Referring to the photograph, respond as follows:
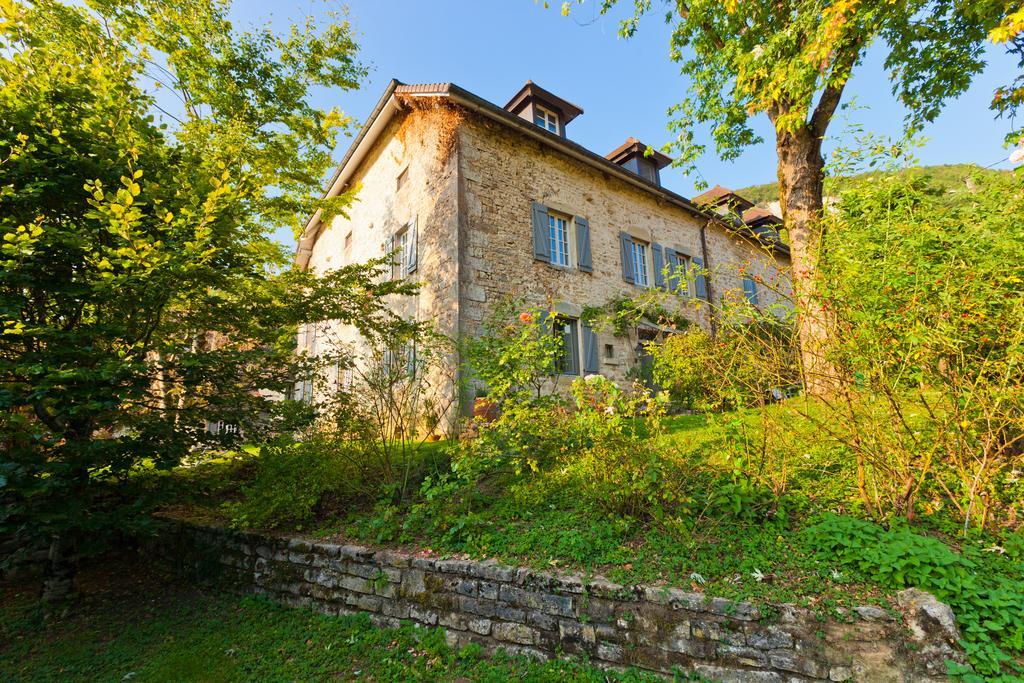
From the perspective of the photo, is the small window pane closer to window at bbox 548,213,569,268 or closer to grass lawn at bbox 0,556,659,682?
window at bbox 548,213,569,268

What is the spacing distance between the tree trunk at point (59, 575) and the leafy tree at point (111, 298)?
16mm

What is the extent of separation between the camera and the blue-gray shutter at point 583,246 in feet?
32.9

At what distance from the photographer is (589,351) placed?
9430mm

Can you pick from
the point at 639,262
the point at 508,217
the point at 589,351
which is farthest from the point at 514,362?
the point at 639,262

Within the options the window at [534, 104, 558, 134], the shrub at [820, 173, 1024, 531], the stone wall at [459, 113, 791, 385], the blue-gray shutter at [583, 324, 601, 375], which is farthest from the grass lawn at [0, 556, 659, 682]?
the window at [534, 104, 558, 134]

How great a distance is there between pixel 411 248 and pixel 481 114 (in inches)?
122

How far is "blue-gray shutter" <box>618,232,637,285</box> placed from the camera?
10.9m

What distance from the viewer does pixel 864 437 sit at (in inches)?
116

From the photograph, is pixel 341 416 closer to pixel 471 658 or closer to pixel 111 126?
pixel 471 658

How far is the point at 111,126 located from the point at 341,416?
358 centimetres

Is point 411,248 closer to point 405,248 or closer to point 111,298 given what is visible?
point 405,248

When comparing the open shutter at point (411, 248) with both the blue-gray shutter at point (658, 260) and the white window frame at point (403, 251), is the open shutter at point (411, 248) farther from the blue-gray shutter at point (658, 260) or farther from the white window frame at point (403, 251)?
the blue-gray shutter at point (658, 260)

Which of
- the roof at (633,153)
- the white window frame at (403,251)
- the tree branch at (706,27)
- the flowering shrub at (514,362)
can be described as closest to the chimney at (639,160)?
the roof at (633,153)

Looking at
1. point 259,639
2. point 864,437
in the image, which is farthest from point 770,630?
point 259,639
